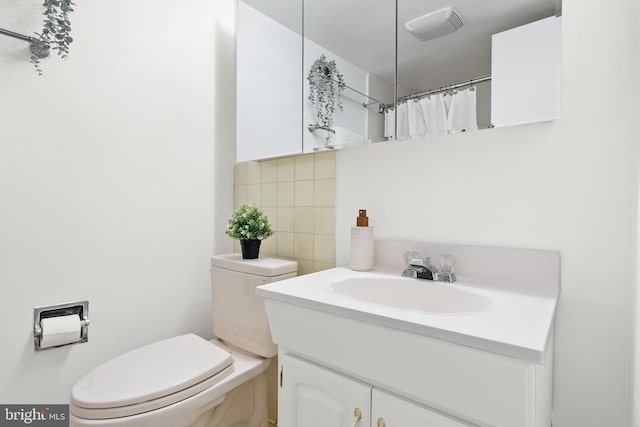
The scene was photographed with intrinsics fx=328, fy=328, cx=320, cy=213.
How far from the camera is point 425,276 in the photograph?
95cm

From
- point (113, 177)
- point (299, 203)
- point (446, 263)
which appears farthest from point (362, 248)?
point (113, 177)

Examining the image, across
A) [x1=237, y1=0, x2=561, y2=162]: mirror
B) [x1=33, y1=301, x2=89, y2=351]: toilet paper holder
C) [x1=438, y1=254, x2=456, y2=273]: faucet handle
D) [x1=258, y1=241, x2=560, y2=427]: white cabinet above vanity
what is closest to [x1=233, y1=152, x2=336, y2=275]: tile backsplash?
[x1=237, y1=0, x2=561, y2=162]: mirror

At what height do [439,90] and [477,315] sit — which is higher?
[439,90]

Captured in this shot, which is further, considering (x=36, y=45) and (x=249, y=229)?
(x=249, y=229)

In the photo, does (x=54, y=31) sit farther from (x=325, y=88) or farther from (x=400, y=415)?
(x=400, y=415)

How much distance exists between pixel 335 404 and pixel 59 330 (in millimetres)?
998

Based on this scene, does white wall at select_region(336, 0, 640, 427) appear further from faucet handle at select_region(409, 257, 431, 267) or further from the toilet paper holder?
the toilet paper holder

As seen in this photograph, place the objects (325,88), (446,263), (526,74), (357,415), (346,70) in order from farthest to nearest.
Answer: (325,88)
(346,70)
(446,263)
(526,74)
(357,415)

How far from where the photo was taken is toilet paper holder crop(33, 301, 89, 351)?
112 centimetres

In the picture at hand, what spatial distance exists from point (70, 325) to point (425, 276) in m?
1.22

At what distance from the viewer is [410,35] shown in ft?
3.58

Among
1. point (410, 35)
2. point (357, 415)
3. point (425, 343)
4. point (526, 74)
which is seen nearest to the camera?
point (425, 343)

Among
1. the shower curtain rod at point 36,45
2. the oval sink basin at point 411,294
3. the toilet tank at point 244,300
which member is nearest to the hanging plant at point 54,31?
the shower curtain rod at point 36,45

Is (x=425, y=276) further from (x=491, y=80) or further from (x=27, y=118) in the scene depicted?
(x=27, y=118)
